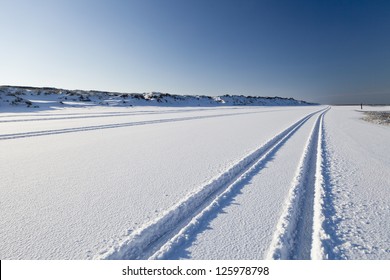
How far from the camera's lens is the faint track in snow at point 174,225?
226 cm

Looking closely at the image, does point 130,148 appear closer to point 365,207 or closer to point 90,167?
point 90,167

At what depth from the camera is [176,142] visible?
7879 mm

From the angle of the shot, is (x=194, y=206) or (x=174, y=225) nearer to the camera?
(x=174, y=225)

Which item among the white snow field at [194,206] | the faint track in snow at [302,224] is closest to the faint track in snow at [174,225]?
the white snow field at [194,206]

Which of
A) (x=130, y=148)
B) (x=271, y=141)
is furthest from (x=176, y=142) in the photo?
(x=271, y=141)

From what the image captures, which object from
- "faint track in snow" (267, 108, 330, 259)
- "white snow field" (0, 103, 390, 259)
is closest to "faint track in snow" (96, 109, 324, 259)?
"white snow field" (0, 103, 390, 259)

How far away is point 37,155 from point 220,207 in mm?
5096

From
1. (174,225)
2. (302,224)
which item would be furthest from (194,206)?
(302,224)

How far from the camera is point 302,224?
8.91ft

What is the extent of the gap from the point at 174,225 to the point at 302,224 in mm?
1481

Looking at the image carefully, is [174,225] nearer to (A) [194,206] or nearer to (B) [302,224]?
(A) [194,206]

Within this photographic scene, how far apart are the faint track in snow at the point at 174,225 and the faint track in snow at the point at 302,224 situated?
87 cm

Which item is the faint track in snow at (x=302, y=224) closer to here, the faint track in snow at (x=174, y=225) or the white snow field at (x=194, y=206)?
the white snow field at (x=194, y=206)

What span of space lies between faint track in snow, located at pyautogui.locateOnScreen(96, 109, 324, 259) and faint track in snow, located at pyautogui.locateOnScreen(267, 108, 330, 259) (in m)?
0.87
